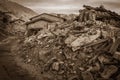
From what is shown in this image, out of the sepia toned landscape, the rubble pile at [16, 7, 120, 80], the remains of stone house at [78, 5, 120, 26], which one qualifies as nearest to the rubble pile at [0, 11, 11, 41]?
the sepia toned landscape

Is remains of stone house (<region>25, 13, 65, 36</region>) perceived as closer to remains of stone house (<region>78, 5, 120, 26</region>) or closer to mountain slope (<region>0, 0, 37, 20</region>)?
remains of stone house (<region>78, 5, 120, 26</region>)

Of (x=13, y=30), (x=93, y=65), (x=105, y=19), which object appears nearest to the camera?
(x=93, y=65)

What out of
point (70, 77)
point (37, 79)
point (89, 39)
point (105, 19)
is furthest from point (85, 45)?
point (105, 19)

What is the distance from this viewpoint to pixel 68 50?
9.86m

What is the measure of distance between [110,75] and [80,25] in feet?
14.3

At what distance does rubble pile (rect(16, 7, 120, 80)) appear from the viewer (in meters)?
8.48

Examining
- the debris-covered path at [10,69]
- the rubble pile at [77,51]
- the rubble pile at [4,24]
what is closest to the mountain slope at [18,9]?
the rubble pile at [4,24]

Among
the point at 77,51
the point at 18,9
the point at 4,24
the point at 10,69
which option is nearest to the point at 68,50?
the point at 77,51

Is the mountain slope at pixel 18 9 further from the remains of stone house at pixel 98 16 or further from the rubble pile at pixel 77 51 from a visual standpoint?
the rubble pile at pixel 77 51

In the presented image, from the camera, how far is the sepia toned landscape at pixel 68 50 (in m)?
8.58

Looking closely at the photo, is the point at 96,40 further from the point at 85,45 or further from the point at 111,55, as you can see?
the point at 111,55

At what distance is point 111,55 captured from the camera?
28.8 feet

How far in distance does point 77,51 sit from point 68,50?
0.50m

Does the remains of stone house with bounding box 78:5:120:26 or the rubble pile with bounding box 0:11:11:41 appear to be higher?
the remains of stone house with bounding box 78:5:120:26
